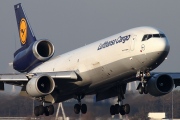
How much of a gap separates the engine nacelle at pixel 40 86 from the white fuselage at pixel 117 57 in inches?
61.5

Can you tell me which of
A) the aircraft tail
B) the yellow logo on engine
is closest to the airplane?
the aircraft tail

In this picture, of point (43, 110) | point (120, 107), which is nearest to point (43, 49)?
point (43, 110)

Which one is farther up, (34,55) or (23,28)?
(23,28)

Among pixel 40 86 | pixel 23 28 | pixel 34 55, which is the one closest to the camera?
pixel 40 86

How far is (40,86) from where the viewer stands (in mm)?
44531

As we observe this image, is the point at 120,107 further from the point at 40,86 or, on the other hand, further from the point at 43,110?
the point at 40,86

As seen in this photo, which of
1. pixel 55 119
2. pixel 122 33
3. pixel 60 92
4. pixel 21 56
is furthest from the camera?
pixel 55 119

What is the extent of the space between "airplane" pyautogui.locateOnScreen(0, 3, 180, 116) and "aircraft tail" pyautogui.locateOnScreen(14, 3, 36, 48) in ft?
6.90

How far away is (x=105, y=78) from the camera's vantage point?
42.7 m

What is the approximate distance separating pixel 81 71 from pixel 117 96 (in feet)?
13.4

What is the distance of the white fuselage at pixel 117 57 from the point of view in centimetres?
4025

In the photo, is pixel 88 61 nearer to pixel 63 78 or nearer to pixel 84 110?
pixel 63 78

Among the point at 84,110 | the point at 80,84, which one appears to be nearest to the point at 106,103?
the point at 84,110

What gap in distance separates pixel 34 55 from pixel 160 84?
29.0 feet
